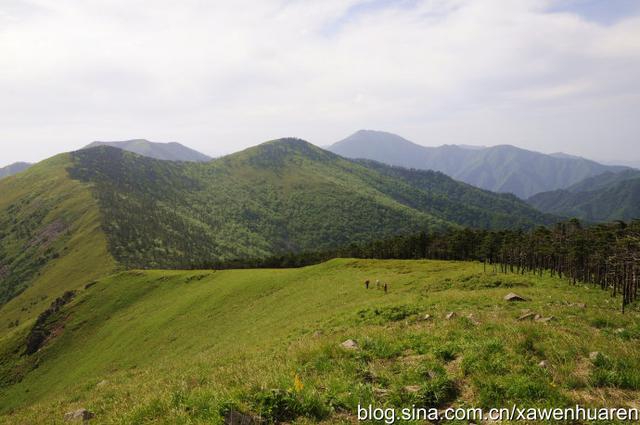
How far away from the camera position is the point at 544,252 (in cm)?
7688

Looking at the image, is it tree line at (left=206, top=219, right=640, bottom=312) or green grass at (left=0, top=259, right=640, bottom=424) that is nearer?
green grass at (left=0, top=259, right=640, bottom=424)

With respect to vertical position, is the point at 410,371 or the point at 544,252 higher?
the point at 410,371

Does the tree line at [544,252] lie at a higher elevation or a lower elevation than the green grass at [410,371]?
lower

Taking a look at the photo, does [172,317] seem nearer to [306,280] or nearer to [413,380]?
[306,280]

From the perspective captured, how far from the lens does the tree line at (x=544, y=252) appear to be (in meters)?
A: 47.8

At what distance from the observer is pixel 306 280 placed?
5825 cm

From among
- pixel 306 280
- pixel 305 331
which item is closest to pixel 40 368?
pixel 306 280

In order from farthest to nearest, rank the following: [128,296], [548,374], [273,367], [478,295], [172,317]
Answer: [128,296], [172,317], [478,295], [273,367], [548,374]

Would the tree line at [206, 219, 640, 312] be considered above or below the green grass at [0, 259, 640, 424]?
below

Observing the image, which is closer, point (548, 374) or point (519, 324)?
point (548, 374)

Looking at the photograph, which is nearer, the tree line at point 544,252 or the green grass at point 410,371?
the green grass at point 410,371

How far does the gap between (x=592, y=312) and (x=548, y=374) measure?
1315 centimetres

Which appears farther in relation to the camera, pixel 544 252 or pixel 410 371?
pixel 544 252

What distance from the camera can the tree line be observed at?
47.8 metres
